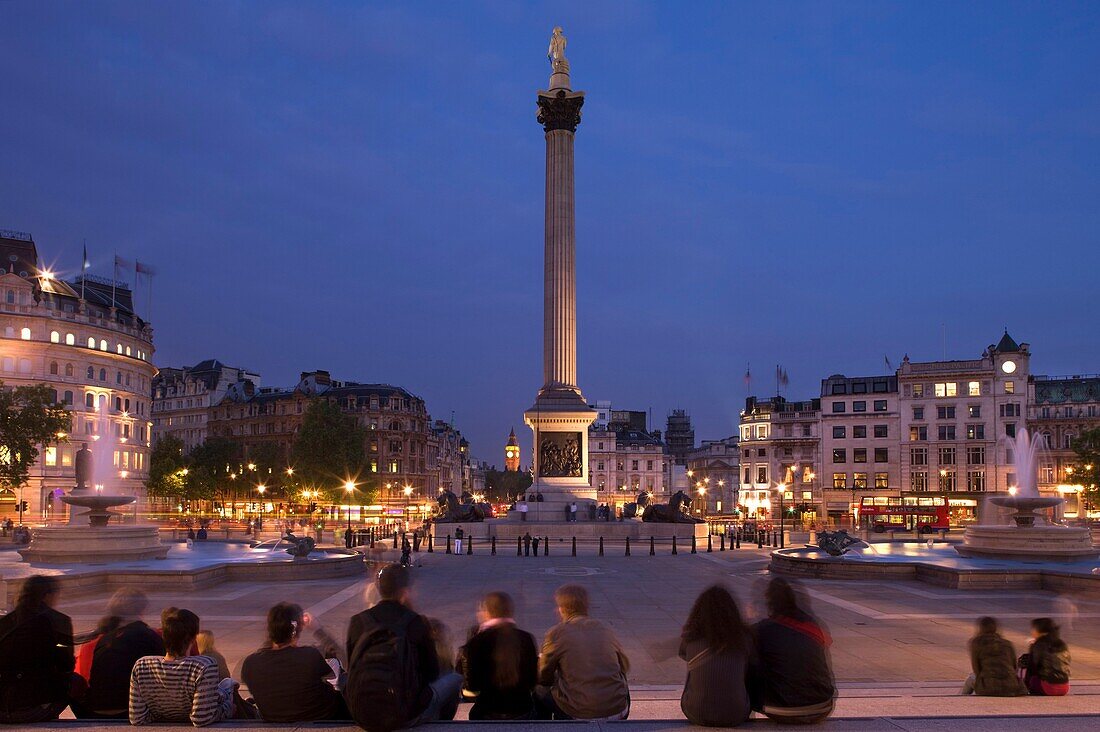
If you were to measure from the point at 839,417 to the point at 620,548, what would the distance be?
6870cm

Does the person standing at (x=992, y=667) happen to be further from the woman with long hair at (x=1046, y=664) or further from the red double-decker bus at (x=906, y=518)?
the red double-decker bus at (x=906, y=518)

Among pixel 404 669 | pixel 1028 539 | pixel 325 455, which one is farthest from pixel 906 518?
pixel 404 669

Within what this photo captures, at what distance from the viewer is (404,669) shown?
761 cm

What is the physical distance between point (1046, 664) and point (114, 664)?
34.0ft

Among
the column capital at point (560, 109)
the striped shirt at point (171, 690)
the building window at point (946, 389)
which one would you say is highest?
the column capital at point (560, 109)

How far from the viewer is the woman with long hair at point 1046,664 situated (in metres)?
10.8

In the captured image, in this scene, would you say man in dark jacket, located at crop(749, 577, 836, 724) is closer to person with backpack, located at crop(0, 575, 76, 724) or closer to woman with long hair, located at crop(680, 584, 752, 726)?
woman with long hair, located at crop(680, 584, 752, 726)

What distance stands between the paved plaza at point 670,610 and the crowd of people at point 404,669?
2449 mm

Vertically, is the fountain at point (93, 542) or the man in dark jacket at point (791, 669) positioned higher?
the man in dark jacket at point (791, 669)

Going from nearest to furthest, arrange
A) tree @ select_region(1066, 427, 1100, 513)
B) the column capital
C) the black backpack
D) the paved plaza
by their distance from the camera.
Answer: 1. the black backpack
2. the paved plaza
3. tree @ select_region(1066, 427, 1100, 513)
4. the column capital

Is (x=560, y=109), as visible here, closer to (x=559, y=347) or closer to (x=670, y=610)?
(x=559, y=347)

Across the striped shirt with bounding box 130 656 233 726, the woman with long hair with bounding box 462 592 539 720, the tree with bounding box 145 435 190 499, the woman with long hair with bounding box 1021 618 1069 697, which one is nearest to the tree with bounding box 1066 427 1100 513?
the woman with long hair with bounding box 1021 618 1069 697

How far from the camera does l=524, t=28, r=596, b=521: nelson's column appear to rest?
60906mm

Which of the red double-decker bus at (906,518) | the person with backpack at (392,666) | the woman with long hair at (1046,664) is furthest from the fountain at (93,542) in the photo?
the red double-decker bus at (906,518)
